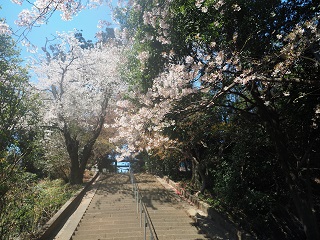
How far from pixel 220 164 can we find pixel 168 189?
14.2ft

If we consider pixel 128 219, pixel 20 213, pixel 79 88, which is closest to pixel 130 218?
pixel 128 219

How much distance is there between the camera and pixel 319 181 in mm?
7863

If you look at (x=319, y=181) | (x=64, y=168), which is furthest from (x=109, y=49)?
(x=319, y=181)

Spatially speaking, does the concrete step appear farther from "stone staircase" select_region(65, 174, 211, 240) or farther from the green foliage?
the green foliage

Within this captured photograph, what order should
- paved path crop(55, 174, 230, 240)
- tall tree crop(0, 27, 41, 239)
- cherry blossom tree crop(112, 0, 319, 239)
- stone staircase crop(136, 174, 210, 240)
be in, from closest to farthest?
cherry blossom tree crop(112, 0, 319, 239), tall tree crop(0, 27, 41, 239), paved path crop(55, 174, 230, 240), stone staircase crop(136, 174, 210, 240)

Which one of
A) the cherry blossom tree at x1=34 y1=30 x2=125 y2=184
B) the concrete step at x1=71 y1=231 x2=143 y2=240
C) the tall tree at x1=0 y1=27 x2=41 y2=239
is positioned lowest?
the concrete step at x1=71 y1=231 x2=143 y2=240

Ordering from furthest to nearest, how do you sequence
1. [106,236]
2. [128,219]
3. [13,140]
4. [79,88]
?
[79,88]
[128,219]
[106,236]
[13,140]

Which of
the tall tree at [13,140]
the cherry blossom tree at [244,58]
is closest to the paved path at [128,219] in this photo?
the tall tree at [13,140]

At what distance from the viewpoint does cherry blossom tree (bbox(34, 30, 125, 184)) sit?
15594 mm

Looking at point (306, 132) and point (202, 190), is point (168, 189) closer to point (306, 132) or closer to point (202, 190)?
point (202, 190)

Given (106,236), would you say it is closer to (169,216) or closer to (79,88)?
(169,216)

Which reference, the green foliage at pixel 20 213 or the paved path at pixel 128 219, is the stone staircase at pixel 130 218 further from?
the green foliage at pixel 20 213

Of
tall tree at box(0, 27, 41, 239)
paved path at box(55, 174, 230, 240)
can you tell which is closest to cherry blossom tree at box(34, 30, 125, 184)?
paved path at box(55, 174, 230, 240)

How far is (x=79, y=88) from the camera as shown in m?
16.7
